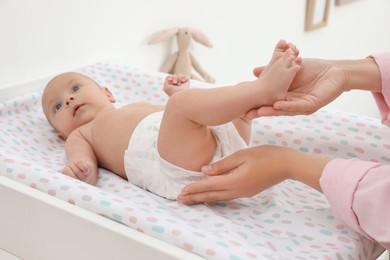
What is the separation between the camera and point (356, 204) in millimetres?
826

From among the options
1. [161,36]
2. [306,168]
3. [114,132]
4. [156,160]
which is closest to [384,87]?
[306,168]

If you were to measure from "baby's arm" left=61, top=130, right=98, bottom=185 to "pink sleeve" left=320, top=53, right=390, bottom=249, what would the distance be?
461 mm

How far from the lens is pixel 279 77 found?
2.89 ft

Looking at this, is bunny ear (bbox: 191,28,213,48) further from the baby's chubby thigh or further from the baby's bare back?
the baby's chubby thigh

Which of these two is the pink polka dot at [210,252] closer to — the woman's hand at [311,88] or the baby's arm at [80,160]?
the woman's hand at [311,88]

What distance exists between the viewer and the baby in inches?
35.5

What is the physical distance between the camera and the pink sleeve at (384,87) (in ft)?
3.28

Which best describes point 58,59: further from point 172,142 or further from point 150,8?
point 172,142

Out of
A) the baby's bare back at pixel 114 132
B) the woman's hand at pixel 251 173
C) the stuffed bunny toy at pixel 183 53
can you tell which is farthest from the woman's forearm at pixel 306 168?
the stuffed bunny toy at pixel 183 53

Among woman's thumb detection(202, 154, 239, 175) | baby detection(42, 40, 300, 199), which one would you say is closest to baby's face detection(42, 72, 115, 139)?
baby detection(42, 40, 300, 199)

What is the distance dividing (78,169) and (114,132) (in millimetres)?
159

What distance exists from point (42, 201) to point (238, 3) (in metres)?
1.43

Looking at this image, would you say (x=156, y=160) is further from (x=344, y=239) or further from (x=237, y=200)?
(x=344, y=239)

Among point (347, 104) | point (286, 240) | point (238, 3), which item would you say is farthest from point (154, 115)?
point (347, 104)
